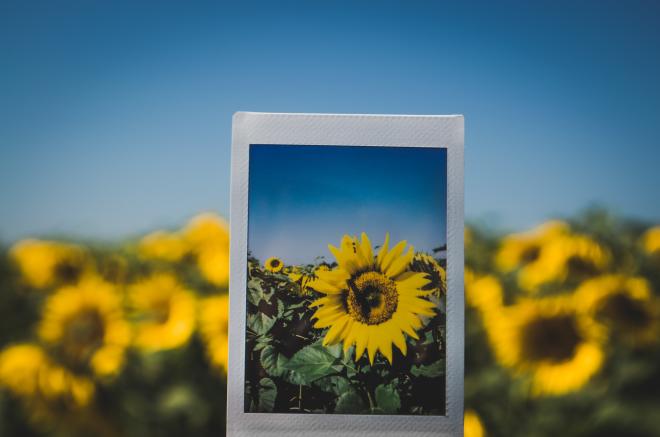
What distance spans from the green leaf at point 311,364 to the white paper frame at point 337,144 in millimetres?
41

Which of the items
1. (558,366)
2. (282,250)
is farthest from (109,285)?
(558,366)

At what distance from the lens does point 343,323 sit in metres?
0.64

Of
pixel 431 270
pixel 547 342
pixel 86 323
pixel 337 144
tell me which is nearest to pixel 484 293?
pixel 547 342

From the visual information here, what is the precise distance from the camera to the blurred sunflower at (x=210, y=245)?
0.79 metres

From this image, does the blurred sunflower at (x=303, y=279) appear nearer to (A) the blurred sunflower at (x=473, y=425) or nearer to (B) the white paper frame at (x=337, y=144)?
(B) the white paper frame at (x=337, y=144)

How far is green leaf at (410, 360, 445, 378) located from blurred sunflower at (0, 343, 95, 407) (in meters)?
0.43

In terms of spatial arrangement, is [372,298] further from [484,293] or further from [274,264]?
[484,293]

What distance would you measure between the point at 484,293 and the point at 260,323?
0.35 m

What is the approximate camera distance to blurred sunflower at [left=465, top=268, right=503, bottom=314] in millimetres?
812

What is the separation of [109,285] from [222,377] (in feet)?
0.86

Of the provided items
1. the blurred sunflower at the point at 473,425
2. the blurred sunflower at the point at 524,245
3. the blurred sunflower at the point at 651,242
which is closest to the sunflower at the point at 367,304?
the blurred sunflower at the point at 473,425

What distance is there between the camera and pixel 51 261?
0.91m

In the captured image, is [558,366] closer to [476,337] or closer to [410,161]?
[476,337]

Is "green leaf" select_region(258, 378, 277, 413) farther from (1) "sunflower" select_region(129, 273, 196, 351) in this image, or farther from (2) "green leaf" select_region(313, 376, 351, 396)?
(1) "sunflower" select_region(129, 273, 196, 351)
